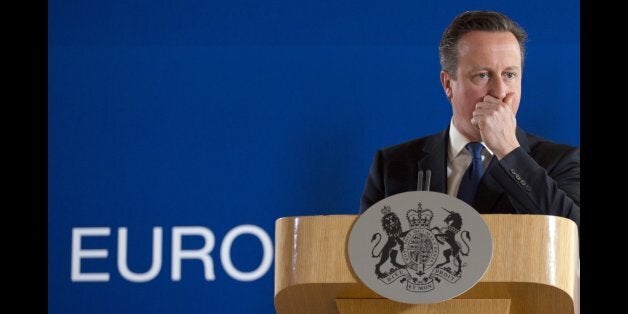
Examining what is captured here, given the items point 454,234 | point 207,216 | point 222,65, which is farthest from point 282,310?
point 222,65

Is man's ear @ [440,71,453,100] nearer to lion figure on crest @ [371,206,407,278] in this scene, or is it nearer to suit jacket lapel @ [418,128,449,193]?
suit jacket lapel @ [418,128,449,193]

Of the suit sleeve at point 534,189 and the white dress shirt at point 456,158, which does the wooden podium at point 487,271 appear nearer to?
the suit sleeve at point 534,189

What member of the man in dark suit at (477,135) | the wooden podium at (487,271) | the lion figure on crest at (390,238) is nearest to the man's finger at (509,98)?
the man in dark suit at (477,135)

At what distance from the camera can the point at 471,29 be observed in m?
3.53

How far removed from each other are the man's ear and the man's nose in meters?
0.14

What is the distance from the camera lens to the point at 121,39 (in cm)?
370

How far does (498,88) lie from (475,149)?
19 cm

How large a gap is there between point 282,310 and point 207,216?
40.6 inches

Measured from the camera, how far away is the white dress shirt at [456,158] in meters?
3.43

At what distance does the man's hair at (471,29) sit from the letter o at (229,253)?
0.75 m

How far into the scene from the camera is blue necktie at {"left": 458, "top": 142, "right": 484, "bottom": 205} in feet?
11.1

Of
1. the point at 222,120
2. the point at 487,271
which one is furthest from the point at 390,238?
the point at 222,120

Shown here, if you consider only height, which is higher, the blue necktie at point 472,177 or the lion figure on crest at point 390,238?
the blue necktie at point 472,177

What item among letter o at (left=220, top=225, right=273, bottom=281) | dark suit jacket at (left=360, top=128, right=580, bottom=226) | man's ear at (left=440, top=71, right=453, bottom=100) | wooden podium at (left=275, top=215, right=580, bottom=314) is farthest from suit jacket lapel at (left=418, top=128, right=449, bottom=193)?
wooden podium at (left=275, top=215, right=580, bottom=314)
